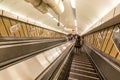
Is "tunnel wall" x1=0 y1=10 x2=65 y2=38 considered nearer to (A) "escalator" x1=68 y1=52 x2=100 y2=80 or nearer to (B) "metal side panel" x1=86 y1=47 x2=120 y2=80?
(A) "escalator" x1=68 y1=52 x2=100 y2=80

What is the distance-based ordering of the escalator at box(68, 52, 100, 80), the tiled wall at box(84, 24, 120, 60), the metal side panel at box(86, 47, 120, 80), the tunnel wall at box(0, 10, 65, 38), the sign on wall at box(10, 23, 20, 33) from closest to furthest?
the metal side panel at box(86, 47, 120, 80)
the tiled wall at box(84, 24, 120, 60)
the escalator at box(68, 52, 100, 80)
the tunnel wall at box(0, 10, 65, 38)
the sign on wall at box(10, 23, 20, 33)

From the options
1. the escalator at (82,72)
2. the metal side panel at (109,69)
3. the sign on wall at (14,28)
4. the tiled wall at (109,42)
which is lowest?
the escalator at (82,72)

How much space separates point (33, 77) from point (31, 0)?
134 inches

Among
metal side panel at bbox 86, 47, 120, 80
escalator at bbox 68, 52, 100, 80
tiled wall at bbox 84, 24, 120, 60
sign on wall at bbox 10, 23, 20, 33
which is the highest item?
sign on wall at bbox 10, 23, 20, 33

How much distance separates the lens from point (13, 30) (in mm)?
8484

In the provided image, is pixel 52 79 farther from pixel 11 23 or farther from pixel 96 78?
pixel 11 23

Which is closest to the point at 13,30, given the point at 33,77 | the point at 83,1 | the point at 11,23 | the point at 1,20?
the point at 11,23

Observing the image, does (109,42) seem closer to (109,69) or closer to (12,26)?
(109,69)

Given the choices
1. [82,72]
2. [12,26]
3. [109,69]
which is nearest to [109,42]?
[82,72]

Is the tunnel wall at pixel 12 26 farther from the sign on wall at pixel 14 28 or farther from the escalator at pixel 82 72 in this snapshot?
the escalator at pixel 82 72

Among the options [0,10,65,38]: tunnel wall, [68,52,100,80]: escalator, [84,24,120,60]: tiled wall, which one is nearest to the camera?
[84,24,120,60]: tiled wall

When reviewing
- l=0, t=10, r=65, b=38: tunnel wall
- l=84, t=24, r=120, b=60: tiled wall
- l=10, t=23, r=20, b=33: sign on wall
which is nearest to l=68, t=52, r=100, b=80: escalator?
l=84, t=24, r=120, b=60: tiled wall

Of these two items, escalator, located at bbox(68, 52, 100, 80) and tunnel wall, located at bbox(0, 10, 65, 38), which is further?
tunnel wall, located at bbox(0, 10, 65, 38)

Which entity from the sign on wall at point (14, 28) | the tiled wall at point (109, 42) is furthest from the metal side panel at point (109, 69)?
the sign on wall at point (14, 28)
